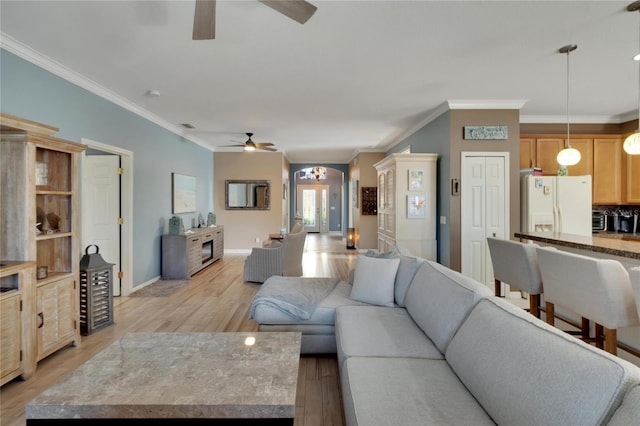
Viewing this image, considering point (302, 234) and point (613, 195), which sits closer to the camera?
point (613, 195)

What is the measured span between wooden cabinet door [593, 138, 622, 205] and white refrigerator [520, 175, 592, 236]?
114 cm

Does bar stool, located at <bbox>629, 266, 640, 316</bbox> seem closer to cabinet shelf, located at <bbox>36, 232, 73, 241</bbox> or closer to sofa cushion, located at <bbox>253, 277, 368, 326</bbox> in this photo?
sofa cushion, located at <bbox>253, 277, 368, 326</bbox>

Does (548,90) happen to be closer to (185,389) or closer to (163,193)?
(185,389)

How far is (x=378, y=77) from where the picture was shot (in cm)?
348

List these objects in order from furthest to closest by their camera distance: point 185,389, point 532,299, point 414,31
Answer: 1. point 532,299
2. point 414,31
3. point 185,389

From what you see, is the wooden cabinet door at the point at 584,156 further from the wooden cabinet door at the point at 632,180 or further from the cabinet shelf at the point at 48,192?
the cabinet shelf at the point at 48,192

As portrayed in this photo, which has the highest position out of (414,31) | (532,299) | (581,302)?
(414,31)

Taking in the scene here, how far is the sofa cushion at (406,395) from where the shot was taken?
1261 mm

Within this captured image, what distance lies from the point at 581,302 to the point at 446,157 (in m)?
2.76

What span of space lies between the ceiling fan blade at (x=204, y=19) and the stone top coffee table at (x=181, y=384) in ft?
6.14

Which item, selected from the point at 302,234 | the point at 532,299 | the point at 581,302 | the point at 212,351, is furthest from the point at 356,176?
the point at 212,351

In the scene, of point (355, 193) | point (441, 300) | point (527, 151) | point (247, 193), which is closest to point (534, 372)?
point (441, 300)

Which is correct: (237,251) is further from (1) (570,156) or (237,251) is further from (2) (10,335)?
(1) (570,156)

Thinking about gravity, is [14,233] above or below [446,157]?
below
